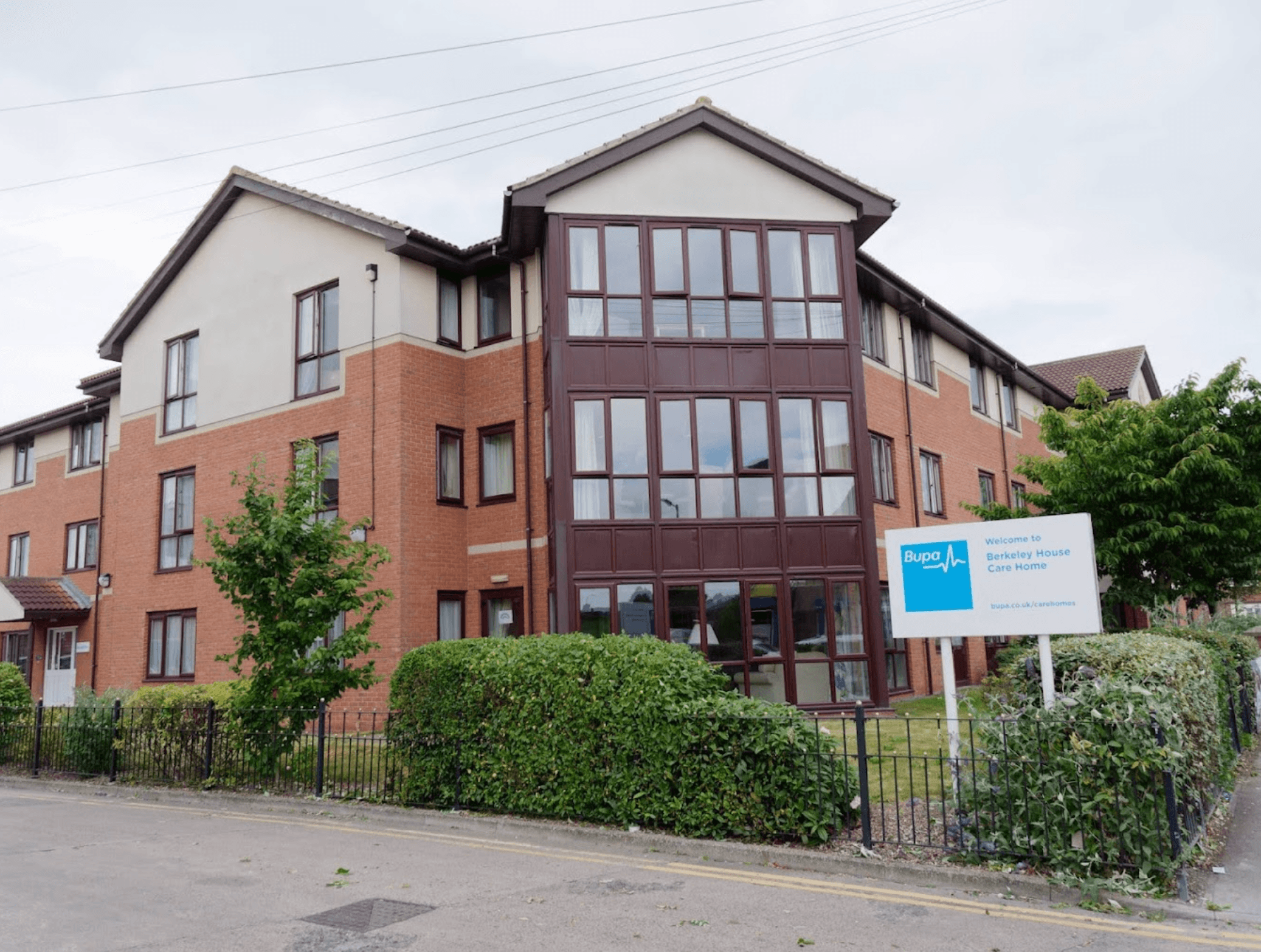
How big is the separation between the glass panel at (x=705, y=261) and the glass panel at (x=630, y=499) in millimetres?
3346

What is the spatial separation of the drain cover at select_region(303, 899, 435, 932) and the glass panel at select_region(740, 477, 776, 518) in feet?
33.5

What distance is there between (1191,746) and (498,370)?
13.0 m

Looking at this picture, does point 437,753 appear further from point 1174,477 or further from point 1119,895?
point 1174,477

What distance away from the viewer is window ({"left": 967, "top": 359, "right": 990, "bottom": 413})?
2536 centimetres

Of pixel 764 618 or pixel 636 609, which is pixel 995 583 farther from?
pixel 636 609

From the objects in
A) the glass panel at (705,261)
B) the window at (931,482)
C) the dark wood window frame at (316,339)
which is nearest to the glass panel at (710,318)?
the glass panel at (705,261)

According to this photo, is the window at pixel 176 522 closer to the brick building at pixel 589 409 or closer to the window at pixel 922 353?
the brick building at pixel 589 409

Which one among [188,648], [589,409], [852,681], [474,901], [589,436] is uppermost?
[589,409]

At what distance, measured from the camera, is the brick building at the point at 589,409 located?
16.0 meters

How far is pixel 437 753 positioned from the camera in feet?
33.6

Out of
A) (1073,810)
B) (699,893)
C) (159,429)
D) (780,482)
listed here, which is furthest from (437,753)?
(159,429)

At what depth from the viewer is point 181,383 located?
21719 mm

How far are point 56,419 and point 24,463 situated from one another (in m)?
3.05

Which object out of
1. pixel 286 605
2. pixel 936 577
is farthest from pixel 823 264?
pixel 286 605
